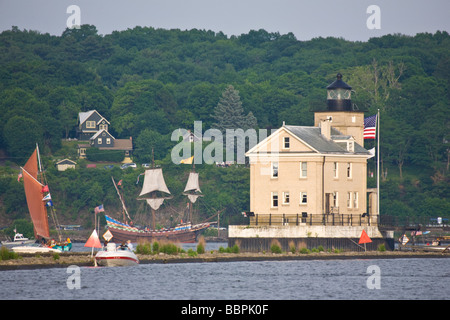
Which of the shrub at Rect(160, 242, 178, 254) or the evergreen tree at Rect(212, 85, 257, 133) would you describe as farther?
the evergreen tree at Rect(212, 85, 257, 133)

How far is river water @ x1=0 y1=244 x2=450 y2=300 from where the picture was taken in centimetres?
5650

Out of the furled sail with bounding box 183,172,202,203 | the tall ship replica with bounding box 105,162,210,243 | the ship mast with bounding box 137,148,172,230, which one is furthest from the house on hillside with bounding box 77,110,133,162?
the ship mast with bounding box 137,148,172,230

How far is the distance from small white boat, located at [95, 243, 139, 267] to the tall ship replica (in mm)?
68040

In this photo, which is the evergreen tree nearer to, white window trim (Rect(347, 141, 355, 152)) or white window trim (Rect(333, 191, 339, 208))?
white window trim (Rect(347, 141, 355, 152))

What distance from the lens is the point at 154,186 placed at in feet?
481

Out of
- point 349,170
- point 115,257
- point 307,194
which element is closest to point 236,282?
point 115,257

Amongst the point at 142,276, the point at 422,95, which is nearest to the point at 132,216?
the point at 422,95

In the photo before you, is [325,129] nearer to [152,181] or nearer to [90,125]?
[152,181]

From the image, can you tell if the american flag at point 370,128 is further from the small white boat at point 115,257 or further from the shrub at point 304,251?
the small white boat at point 115,257

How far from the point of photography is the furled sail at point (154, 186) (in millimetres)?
146125

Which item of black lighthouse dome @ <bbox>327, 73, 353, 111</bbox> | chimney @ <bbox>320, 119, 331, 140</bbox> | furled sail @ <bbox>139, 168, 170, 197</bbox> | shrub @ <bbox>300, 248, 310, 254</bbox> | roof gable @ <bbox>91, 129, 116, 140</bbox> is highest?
roof gable @ <bbox>91, 129, 116, 140</bbox>

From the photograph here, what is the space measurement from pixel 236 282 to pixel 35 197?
3991 cm

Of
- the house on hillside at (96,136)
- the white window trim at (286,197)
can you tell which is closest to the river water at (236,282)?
the white window trim at (286,197)
